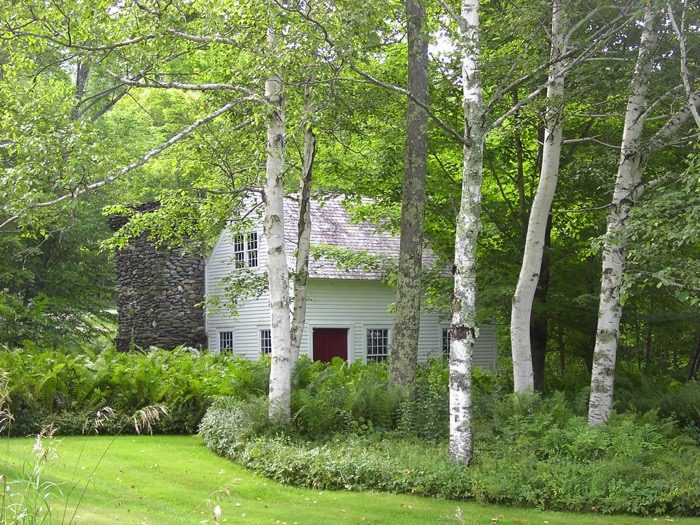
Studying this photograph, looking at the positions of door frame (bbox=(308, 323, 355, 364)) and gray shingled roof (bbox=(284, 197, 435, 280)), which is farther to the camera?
door frame (bbox=(308, 323, 355, 364))

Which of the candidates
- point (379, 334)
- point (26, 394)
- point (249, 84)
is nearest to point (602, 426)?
point (249, 84)

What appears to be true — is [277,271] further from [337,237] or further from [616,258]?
[337,237]

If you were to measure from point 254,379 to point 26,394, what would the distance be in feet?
12.4

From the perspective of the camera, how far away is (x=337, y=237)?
2506 cm

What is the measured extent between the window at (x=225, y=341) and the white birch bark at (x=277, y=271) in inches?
541

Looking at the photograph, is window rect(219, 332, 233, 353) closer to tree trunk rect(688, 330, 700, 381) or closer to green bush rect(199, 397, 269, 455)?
green bush rect(199, 397, 269, 455)

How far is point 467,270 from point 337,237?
14772 mm

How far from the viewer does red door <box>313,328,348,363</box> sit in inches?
981

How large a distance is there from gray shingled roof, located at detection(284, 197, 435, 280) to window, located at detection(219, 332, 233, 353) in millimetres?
4187

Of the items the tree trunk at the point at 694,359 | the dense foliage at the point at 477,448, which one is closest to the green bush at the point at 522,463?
the dense foliage at the point at 477,448

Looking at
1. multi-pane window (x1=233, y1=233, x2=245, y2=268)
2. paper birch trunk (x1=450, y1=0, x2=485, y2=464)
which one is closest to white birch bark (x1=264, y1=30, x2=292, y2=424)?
paper birch trunk (x1=450, y1=0, x2=485, y2=464)

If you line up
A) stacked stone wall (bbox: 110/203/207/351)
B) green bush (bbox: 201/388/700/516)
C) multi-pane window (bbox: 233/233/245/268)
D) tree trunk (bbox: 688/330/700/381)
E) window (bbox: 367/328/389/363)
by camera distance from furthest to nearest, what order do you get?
1. stacked stone wall (bbox: 110/203/207/351)
2. window (bbox: 367/328/389/363)
3. multi-pane window (bbox: 233/233/245/268)
4. tree trunk (bbox: 688/330/700/381)
5. green bush (bbox: 201/388/700/516)

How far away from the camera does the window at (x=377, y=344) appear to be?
2573cm

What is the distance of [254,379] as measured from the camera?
48.3 ft
